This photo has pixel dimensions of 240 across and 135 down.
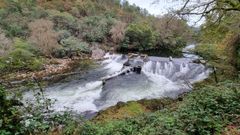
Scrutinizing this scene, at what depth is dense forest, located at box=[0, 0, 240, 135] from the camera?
5465 mm

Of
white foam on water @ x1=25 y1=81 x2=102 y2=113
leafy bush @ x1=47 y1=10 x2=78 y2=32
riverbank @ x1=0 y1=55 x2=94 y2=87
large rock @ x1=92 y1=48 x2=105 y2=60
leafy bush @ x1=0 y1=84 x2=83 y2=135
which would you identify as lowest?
white foam on water @ x1=25 y1=81 x2=102 y2=113

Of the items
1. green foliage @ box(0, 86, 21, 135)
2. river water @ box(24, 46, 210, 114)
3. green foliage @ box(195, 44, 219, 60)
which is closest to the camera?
green foliage @ box(0, 86, 21, 135)

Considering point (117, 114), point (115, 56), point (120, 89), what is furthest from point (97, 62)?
point (117, 114)

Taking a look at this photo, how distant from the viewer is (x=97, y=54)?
30297 millimetres

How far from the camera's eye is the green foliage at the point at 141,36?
33406 mm

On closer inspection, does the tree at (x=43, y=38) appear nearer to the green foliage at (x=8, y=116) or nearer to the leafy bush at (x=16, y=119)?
the leafy bush at (x=16, y=119)

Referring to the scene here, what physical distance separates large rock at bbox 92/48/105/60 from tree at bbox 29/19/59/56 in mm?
4184

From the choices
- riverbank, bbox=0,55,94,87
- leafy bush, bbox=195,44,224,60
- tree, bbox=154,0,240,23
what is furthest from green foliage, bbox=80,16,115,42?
tree, bbox=154,0,240,23

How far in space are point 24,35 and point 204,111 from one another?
87.9 ft

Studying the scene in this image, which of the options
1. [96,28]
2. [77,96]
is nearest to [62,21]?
[96,28]

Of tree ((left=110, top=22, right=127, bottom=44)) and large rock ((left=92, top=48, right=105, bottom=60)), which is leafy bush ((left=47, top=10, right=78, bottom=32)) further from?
large rock ((left=92, top=48, right=105, bottom=60))

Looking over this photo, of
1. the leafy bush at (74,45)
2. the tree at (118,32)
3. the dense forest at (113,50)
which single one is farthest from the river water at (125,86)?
the tree at (118,32)

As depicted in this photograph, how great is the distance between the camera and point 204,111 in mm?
5965

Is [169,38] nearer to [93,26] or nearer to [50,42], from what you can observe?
[93,26]
